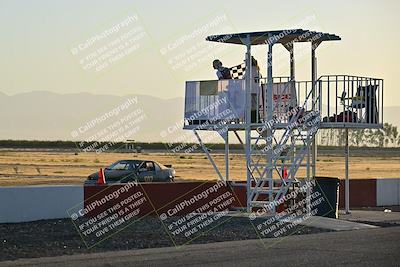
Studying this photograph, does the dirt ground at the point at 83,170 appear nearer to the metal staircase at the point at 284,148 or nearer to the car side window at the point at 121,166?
the car side window at the point at 121,166

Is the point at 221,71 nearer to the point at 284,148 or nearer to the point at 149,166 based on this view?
the point at 284,148

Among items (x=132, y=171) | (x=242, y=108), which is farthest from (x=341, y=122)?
(x=132, y=171)

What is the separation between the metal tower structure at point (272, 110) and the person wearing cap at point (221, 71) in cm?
20

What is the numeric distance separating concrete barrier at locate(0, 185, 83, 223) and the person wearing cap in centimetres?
563

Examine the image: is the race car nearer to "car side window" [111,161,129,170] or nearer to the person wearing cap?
"car side window" [111,161,129,170]

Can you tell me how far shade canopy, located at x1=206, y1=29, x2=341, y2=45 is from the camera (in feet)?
73.4

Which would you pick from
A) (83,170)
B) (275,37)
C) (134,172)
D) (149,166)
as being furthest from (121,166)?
(83,170)

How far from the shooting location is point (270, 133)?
23062 mm

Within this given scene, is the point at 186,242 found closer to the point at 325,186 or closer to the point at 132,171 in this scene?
the point at 325,186

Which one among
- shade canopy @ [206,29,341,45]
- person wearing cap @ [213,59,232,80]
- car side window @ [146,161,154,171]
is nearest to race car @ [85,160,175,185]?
car side window @ [146,161,154,171]

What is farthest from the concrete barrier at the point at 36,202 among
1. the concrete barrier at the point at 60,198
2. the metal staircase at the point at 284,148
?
the metal staircase at the point at 284,148

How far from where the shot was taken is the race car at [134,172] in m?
34.3

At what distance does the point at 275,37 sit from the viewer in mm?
22547

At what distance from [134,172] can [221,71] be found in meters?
12.3
